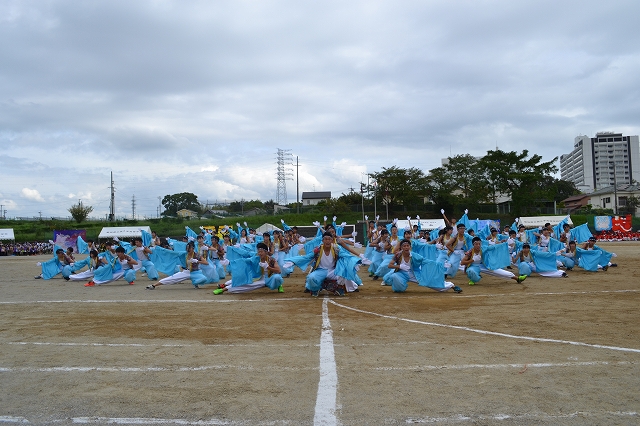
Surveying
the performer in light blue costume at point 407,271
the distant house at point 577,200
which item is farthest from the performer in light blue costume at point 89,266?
the distant house at point 577,200

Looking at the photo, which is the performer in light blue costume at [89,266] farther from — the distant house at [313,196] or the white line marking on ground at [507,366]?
the distant house at [313,196]

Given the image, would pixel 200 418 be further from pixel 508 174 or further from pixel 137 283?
pixel 508 174

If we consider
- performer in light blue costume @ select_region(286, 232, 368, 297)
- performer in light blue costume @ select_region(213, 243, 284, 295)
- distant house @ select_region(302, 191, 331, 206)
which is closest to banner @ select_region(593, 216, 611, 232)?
A: performer in light blue costume @ select_region(286, 232, 368, 297)

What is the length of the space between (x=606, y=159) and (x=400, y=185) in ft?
349

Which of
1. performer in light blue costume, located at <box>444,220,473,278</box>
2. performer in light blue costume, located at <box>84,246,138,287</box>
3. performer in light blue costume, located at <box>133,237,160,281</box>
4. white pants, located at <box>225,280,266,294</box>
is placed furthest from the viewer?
performer in light blue costume, located at <box>133,237,160,281</box>

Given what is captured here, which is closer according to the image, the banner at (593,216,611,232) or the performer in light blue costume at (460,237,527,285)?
the performer in light blue costume at (460,237,527,285)

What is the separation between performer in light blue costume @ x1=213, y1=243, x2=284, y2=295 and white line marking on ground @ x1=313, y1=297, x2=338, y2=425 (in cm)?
494

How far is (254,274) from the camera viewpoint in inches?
452

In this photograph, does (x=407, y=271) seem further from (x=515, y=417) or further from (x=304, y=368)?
(x=515, y=417)

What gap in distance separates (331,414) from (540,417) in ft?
5.06

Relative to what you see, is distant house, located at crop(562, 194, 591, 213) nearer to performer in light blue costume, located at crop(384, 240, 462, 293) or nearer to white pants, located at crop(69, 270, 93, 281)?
performer in light blue costume, located at crop(384, 240, 462, 293)

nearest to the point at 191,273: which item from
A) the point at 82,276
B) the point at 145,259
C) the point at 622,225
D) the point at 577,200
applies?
the point at 145,259

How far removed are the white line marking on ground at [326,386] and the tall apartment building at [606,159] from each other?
135 metres

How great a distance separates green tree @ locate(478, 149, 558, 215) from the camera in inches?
1853
